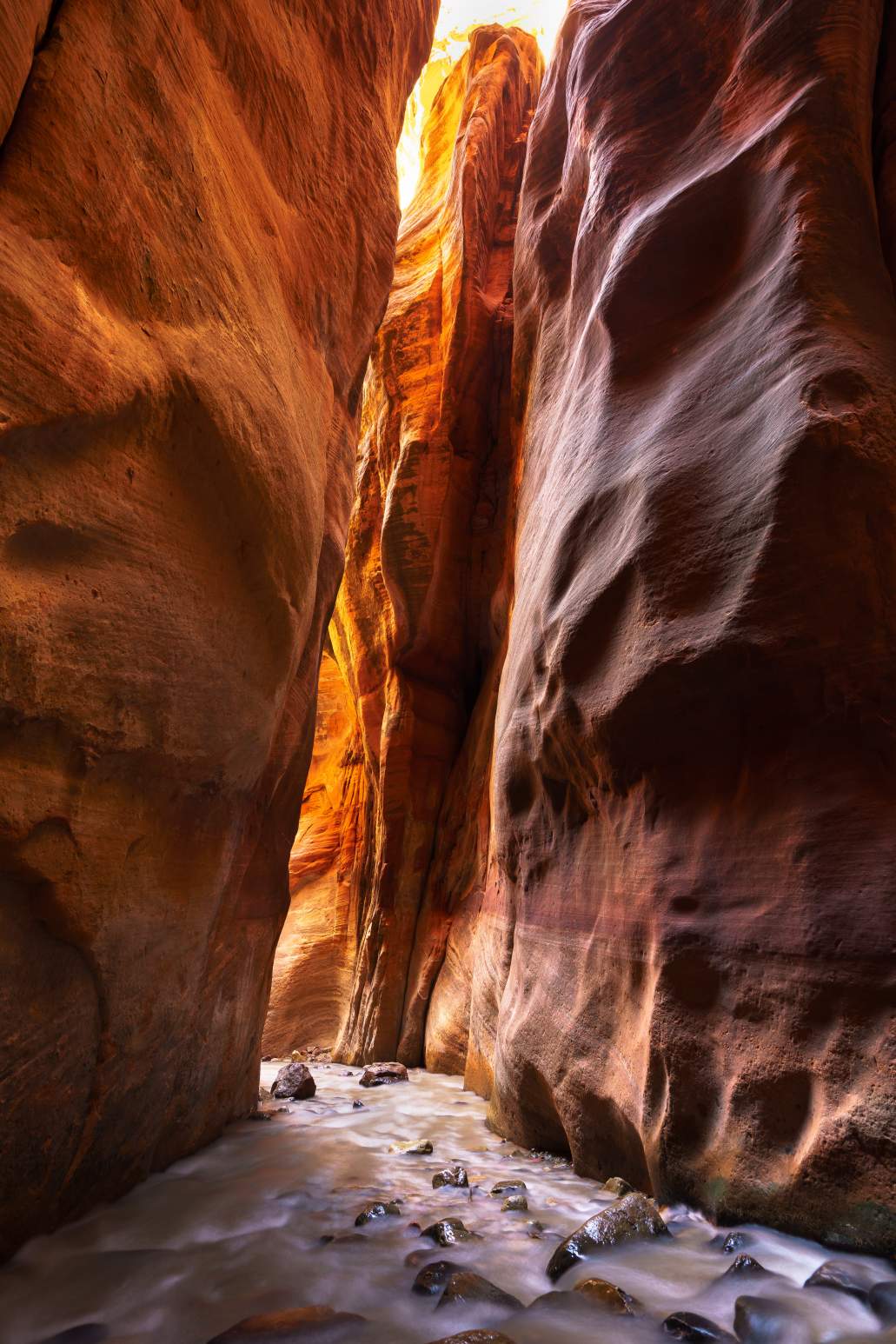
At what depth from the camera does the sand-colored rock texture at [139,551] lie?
2061 mm

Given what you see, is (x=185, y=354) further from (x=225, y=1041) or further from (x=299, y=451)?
(x=225, y=1041)

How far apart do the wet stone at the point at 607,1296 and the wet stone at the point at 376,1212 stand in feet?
2.61

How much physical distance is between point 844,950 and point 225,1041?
2.91 meters

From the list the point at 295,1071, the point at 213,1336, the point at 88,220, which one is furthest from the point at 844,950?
the point at 295,1071

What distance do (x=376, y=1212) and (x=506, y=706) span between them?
3.19 m

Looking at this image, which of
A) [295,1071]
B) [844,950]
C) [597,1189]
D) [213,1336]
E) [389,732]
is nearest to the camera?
[213,1336]

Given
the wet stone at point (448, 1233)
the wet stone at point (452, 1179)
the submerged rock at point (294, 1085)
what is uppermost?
the wet stone at point (448, 1233)

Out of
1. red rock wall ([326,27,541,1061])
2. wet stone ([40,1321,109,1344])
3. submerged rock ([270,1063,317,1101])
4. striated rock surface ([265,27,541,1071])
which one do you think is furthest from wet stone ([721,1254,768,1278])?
red rock wall ([326,27,541,1061])

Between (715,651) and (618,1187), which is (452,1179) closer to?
(618,1187)

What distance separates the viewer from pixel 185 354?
2604 mm

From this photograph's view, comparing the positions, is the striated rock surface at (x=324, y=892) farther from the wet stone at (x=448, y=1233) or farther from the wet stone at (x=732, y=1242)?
the wet stone at (x=732, y=1242)

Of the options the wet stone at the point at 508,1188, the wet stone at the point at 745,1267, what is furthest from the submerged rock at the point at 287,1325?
the wet stone at the point at 508,1188

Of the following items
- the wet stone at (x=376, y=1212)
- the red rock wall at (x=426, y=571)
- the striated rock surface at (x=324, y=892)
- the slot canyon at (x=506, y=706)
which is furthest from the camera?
the striated rock surface at (x=324, y=892)

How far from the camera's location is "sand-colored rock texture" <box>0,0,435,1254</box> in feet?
6.76
